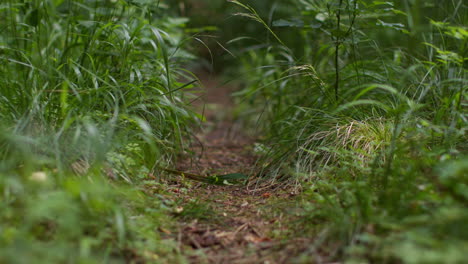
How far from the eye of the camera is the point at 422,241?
110 centimetres

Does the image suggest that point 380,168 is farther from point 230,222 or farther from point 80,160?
point 80,160

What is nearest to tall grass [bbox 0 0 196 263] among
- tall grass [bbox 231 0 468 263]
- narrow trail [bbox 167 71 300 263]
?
narrow trail [bbox 167 71 300 263]

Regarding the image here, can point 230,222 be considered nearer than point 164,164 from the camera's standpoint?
Yes

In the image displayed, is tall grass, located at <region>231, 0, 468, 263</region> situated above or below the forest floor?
above

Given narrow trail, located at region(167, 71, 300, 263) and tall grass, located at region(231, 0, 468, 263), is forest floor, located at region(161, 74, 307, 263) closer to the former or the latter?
narrow trail, located at region(167, 71, 300, 263)

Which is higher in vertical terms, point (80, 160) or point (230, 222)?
point (80, 160)

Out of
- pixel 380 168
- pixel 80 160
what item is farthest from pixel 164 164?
pixel 380 168

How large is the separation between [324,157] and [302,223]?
0.50 metres

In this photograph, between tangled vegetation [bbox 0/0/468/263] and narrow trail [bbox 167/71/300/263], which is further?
narrow trail [bbox 167/71/300/263]

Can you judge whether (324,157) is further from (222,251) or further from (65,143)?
(65,143)

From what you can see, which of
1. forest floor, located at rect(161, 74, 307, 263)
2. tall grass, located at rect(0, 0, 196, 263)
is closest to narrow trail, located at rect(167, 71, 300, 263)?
forest floor, located at rect(161, 74, 307, 263)

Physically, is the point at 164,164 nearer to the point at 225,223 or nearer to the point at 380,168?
the point at 225,223

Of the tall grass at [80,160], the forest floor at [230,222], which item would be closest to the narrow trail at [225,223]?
the forest floor at [230,222]

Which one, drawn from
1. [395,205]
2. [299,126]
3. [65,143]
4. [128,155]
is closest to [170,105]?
[128,155]
